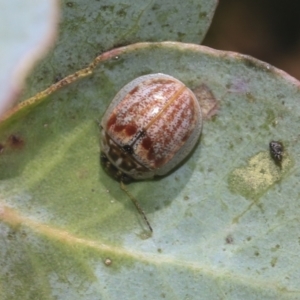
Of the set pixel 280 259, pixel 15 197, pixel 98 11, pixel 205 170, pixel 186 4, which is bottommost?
pixel 15 197

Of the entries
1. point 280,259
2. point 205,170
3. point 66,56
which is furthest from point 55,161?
point 280,259

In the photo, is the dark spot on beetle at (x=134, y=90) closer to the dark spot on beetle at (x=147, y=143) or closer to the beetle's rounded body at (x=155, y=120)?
the beetle's rounded body at (x=155, y=120)

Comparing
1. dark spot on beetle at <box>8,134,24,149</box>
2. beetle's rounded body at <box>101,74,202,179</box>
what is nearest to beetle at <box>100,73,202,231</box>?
beetle's rounded body at <box>101,74,202,179</box>

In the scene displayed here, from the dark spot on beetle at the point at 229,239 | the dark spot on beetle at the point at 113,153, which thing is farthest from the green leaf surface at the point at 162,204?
the dark spot on beetle at the point at 113,153

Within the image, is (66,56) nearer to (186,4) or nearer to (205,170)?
(186,4)

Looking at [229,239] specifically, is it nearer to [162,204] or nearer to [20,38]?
[162,204]

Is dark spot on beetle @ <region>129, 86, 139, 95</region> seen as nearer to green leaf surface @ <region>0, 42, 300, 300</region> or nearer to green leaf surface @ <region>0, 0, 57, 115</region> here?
green leaf surface @ <region>0, 42, 300, 300</region>
